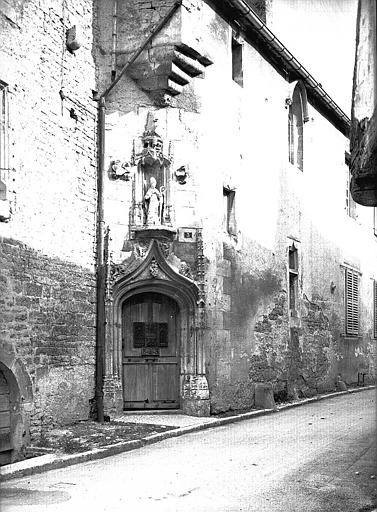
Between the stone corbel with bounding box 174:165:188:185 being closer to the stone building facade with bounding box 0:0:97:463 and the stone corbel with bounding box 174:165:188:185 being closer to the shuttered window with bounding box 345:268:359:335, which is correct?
the stone building facade with bounding box 0:0:97:463

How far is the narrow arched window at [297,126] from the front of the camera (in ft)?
65.9

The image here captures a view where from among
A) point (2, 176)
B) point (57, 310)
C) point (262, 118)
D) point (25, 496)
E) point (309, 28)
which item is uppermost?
point (309, 28)

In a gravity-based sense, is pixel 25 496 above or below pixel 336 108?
below

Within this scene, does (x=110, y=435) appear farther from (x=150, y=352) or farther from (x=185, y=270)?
(x=185, y=270)

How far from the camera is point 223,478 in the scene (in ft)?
27.7

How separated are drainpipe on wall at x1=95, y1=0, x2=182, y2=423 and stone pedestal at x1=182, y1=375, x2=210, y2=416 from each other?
1.50m

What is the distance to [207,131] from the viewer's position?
14.7 m

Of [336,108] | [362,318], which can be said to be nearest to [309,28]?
[336,108]

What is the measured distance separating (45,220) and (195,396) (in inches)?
163

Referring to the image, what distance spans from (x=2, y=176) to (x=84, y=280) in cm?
301

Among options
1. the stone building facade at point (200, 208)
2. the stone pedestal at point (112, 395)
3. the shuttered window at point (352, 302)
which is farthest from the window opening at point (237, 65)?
the shuttered window at point (352, 302)

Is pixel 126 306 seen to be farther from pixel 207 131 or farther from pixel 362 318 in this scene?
pixel 362 318

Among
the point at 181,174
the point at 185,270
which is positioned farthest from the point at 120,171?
the point at 185,270

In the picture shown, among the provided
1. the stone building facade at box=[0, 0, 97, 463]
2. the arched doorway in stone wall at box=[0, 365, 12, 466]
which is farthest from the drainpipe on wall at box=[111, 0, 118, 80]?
the arched doorway in stone wall at box=[0, 365, 12, 466]
